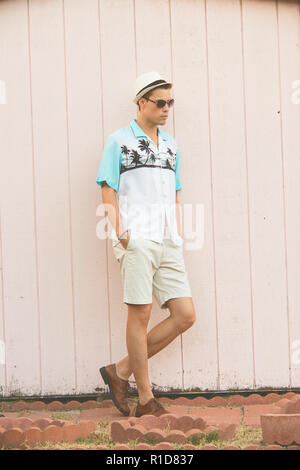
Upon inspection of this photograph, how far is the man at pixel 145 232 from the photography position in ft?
11.4

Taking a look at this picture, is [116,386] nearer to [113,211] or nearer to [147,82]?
[113,211]

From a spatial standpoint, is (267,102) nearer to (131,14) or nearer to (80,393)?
(131,14)

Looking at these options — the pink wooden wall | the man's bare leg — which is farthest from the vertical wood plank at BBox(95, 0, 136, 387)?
the man's bare leg

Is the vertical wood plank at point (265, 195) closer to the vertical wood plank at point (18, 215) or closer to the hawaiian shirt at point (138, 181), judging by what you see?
the hawaiian shirt at point (138, 181)

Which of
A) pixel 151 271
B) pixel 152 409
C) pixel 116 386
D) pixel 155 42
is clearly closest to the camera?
pixel 152 409

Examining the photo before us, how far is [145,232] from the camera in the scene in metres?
3.49

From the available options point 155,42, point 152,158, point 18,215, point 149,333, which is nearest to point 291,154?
point 152,158

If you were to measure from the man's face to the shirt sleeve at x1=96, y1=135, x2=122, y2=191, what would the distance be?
23cm

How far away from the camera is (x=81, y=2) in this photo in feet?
12.7

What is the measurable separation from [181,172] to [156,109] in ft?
1.68

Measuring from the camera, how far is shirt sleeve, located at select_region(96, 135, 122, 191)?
11.4 feet

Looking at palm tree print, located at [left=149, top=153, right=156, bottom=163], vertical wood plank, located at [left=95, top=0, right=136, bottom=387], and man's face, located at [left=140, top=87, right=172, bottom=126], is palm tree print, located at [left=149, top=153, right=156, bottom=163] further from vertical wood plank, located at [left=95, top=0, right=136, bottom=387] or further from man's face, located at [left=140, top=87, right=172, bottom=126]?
vertical wood plank, located at [left=95, top=0, right=136, bottom=387]

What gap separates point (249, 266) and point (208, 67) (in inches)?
46.3

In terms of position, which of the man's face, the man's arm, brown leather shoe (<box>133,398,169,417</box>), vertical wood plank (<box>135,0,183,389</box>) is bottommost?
brown leather shoe (<box>133,398,169,417</box>)
